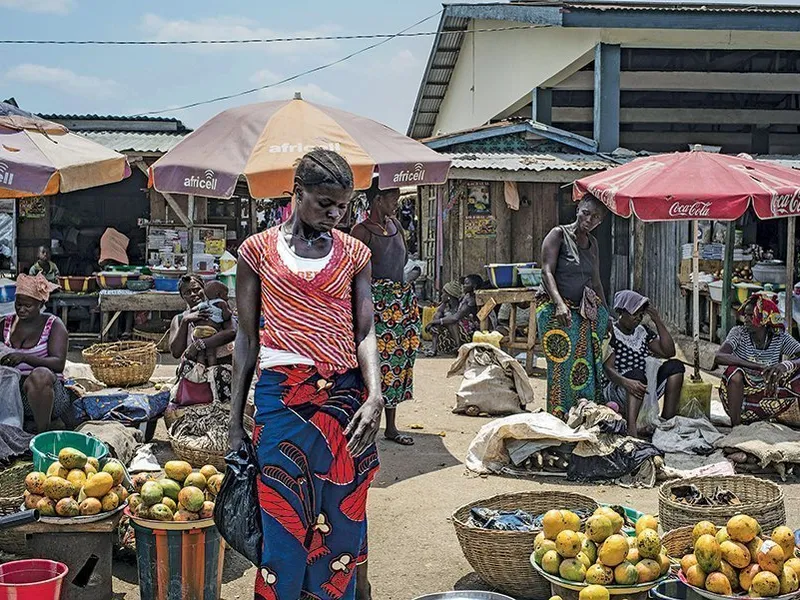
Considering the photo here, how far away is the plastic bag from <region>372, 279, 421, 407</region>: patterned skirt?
2424 mm

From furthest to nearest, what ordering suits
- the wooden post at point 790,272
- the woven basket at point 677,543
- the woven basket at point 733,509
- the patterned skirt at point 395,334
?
the wooden post at point 790,272 → the patterned skirt at point 395,334 → the woven basket at point 733,509 → the woven basket at point 677,543

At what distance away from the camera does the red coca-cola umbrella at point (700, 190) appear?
6605 mm

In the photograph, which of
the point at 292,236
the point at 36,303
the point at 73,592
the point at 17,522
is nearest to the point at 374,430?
the point at 292,236

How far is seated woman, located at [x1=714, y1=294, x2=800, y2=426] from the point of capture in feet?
22.9

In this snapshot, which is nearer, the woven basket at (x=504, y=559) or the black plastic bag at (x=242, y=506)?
the black plastic bag at (x=242, y=506)

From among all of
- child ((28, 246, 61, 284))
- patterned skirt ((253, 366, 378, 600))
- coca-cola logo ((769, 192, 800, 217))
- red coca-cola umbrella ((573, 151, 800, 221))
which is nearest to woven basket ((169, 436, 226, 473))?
patterned skirt ((253, 366, 378, 600))

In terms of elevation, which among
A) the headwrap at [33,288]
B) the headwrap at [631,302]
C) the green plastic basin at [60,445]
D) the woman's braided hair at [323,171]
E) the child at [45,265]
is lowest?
the green plastic basin at [60,445]

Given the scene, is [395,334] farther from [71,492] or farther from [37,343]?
[71,492]

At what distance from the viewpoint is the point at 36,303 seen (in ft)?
19.5

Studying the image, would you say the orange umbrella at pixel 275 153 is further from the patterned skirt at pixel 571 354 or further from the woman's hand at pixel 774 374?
the woman's hand at pixel 774 374

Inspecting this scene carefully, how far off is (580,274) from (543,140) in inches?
306

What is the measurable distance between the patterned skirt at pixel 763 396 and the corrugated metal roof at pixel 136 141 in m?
8.43

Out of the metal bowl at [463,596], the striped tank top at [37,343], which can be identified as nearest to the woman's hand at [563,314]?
the metal bowl at [463,596]

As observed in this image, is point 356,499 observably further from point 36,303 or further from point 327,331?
point 36,303
